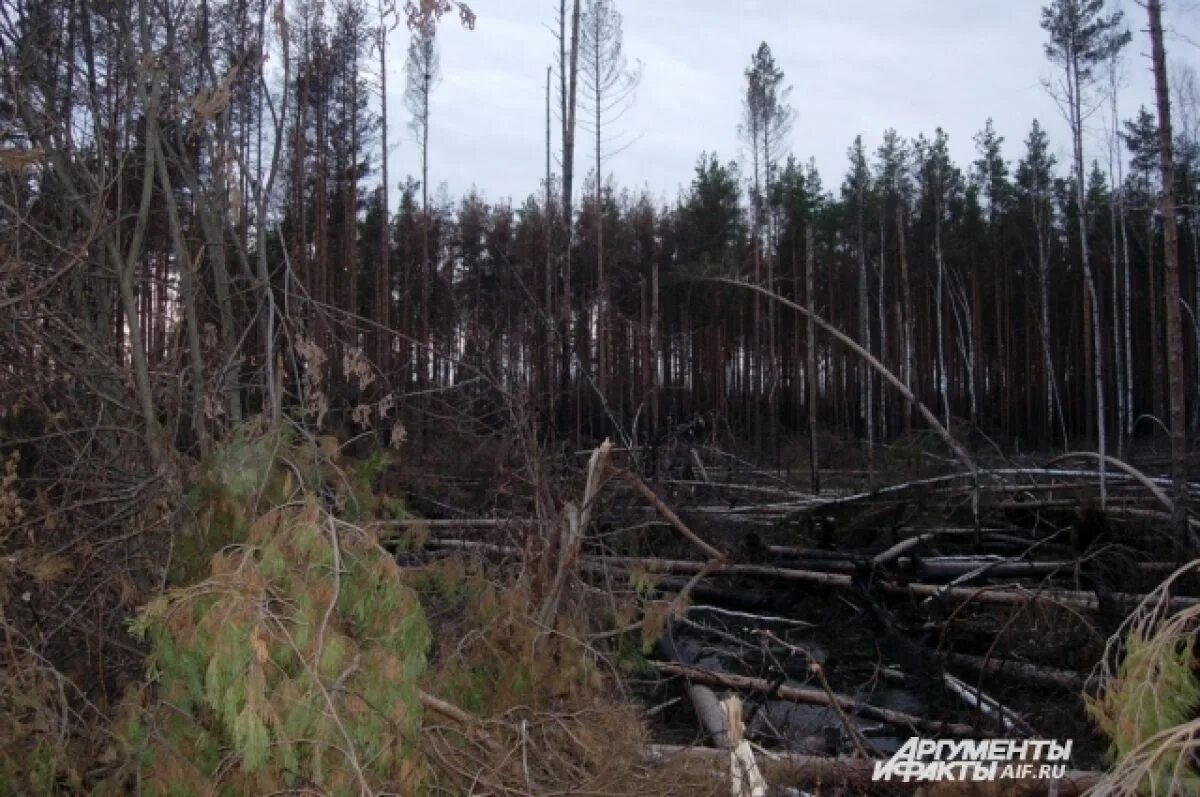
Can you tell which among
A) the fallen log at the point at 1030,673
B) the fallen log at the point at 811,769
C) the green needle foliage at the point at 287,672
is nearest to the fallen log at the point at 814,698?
the fallen log at the point at 811,769

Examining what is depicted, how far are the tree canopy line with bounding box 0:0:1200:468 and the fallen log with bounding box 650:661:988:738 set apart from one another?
1.97m

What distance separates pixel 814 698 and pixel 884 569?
2223 millimetres

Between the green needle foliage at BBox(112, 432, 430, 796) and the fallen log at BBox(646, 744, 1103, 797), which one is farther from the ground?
the green needle foliage at BBox(112, 432, 430, 796)

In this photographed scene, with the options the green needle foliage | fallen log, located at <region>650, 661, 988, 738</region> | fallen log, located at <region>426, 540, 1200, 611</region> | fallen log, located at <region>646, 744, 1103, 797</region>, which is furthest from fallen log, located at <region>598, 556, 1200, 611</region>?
the green needle foliage

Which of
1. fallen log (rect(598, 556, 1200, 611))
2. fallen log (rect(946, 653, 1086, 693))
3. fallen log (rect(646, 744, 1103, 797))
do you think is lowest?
fallen log (rect(646, 744, 1103, 797))

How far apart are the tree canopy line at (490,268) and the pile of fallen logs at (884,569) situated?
109 centimetres

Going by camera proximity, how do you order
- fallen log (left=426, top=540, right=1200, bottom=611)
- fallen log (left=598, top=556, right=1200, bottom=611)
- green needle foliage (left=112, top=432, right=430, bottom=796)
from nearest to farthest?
green needle foliage (left=112, top=432, right=430, bottom=796), fallen log (left=426, top=540, right=1200, bottom=611), fallen log (left=598, top=556, right=1200, bottom=611)

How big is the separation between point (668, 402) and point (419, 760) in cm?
2853

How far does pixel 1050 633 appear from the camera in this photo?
6.15m

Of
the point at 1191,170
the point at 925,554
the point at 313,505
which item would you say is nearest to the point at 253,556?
the point at 313,505

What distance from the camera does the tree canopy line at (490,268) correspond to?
4.88 m

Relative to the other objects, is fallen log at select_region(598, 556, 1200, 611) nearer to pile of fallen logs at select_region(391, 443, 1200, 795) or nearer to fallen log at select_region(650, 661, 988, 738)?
pile of fallen logs at select_region(391, 443, 1200, 795)

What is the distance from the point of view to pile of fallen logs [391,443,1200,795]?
5.25m

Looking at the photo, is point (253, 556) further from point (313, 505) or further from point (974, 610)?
point (974, 610)
